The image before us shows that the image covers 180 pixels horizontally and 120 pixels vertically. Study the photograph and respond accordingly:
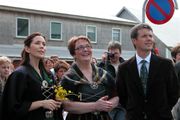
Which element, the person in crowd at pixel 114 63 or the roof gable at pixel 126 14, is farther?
the roof gable at pixel 126 14

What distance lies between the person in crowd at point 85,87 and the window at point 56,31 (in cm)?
2736

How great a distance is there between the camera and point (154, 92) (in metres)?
5.32

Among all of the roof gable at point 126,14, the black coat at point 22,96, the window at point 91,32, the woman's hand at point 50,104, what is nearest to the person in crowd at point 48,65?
the black coat at point 22,96

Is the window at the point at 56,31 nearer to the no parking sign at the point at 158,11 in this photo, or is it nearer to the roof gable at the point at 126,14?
the roof gable at the point at 126,14

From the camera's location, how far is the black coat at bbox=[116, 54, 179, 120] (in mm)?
5309

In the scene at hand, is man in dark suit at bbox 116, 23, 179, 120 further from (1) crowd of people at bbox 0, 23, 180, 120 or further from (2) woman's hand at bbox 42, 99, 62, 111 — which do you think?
(2) woman's hand at bbox 42, 99, 62, 111

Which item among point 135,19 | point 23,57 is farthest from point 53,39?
point 23,57

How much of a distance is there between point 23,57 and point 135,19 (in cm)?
4026

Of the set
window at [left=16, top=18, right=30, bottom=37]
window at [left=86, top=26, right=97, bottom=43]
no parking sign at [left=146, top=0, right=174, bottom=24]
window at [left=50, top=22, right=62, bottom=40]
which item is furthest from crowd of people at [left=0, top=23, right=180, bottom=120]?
window at [left=86, top=26, right=97, bottom=43]

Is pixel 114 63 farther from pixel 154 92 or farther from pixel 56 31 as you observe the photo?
pixel 56 31

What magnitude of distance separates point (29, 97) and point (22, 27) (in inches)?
1030

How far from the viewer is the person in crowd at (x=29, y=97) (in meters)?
5.15

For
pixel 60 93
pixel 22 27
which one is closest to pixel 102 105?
pixel 60 93

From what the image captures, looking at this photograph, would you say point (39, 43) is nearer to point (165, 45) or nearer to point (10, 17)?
point (10, 17)
